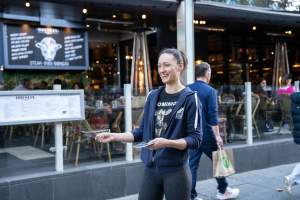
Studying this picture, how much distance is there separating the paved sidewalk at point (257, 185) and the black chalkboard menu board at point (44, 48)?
4234mm

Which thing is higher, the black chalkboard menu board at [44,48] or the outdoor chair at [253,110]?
the black chalkboard menu board at [44,48]

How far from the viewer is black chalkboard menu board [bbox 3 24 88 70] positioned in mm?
9570

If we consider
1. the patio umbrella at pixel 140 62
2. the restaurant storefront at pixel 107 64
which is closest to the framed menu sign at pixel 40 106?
the restaurant storefront at pixel 107 64

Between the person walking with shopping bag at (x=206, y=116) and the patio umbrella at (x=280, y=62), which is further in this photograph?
the patio umbrella at (x=280, y=62)

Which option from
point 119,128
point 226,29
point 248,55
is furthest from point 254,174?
point 248,55

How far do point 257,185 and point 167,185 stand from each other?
173 inches

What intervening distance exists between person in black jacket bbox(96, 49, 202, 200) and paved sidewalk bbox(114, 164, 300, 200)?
10.8 feet

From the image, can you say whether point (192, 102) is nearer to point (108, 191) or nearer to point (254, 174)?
point (108, 191)

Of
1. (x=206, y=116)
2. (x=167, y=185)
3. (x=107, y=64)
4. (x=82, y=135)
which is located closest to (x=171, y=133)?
(x=167, y=185)

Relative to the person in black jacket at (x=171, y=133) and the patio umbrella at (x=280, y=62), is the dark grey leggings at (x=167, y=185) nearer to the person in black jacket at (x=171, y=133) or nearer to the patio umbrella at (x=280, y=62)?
the person in black jacket at (x=171, y=133)

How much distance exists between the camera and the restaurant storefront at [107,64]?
21.4 feet

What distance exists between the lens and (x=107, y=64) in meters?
13.3

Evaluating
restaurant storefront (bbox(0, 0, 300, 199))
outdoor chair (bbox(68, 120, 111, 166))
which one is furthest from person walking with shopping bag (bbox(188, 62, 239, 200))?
outdoor chair (bbox(68, 120, 111, 166))

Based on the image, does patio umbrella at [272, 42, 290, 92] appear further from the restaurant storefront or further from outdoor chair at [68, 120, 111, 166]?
outdoor chair at [68, 120, 111, 166]
